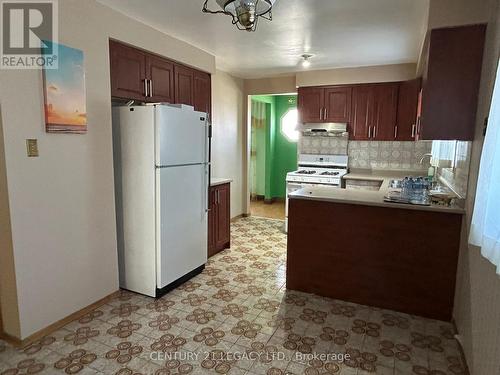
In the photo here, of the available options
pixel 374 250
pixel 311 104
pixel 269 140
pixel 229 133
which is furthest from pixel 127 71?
pixel 269 140

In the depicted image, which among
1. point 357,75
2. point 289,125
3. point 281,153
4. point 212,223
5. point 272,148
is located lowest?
point 212,223

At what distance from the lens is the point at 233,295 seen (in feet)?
9.37

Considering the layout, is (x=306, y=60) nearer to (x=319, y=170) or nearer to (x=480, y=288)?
(x=319, y=170)

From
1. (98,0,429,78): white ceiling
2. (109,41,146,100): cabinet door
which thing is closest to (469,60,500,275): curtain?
(98,0,429,78): white ceiling

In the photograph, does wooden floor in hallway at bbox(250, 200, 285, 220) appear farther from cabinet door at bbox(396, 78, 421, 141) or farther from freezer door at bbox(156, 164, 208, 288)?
freezer door at bbox(156, 164, 208, 288)

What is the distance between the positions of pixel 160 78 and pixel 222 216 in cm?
172

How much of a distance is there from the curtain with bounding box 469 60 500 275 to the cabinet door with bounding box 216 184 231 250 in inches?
109

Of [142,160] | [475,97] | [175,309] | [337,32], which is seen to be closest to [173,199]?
[142,160]

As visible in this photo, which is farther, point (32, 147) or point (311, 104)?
point (311, 104)

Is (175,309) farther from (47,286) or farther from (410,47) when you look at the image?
(410,47)

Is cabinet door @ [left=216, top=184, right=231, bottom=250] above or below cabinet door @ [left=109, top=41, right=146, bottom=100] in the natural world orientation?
below

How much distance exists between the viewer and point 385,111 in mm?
4539

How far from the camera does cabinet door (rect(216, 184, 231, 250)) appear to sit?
3857 millimetres

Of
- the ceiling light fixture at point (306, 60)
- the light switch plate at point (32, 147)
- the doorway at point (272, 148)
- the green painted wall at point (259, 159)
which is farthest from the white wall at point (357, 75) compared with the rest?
the light switch plate at point (32, 147)
